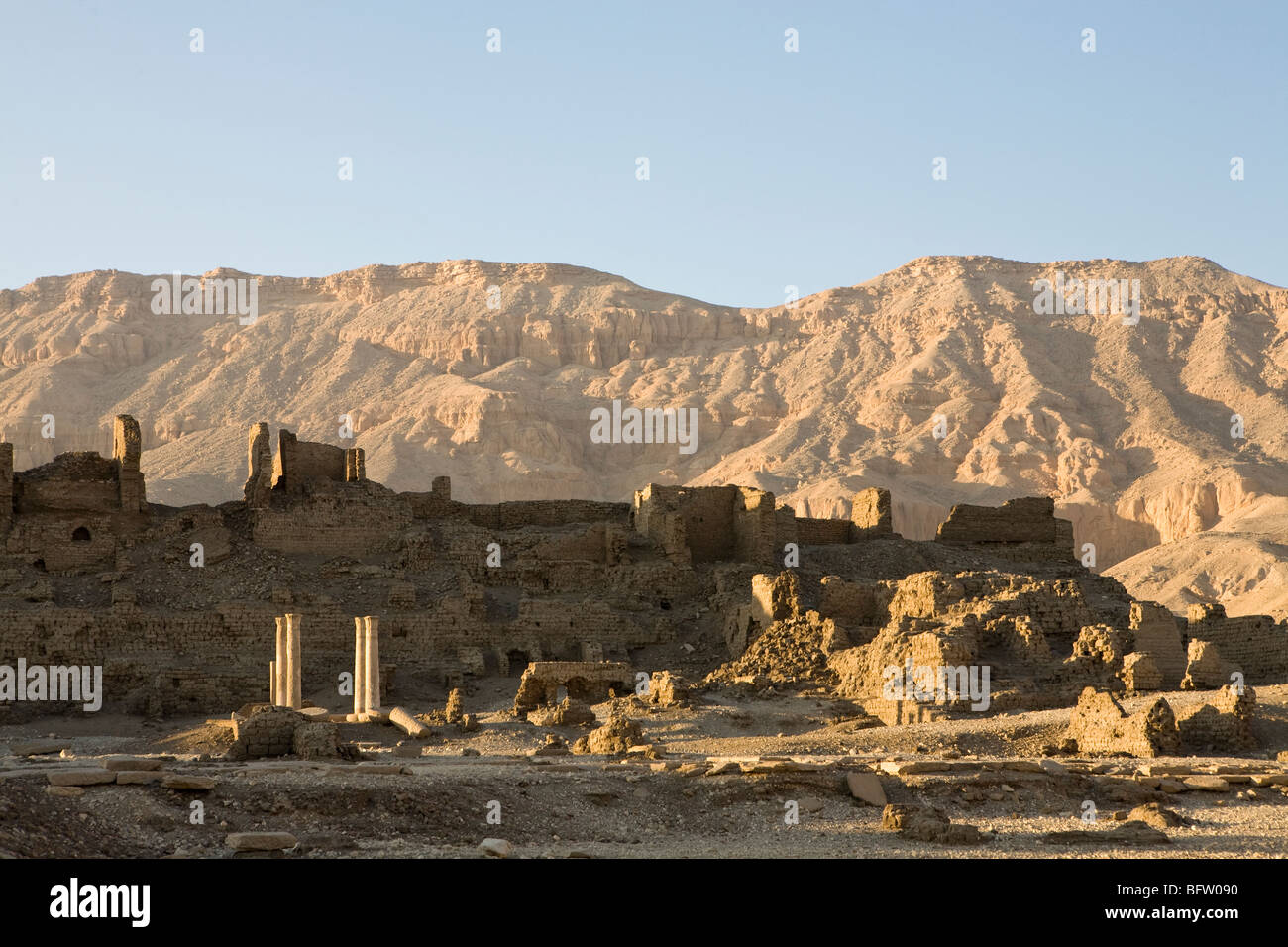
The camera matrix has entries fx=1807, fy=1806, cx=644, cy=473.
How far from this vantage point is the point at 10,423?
102250 mm

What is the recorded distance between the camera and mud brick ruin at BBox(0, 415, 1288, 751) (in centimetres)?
3216

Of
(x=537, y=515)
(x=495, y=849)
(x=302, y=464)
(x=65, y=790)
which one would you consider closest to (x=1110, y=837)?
(x=495, y=849)

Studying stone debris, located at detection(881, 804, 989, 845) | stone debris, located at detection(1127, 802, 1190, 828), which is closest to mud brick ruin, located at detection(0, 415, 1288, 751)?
stone debris, located at detection(1127, 802, 1190, 828)

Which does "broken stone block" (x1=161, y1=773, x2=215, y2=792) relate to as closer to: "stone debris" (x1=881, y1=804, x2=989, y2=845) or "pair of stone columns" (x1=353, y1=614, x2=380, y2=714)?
"stone debris" (x1=881, y1=804, x2=989, y2=845)

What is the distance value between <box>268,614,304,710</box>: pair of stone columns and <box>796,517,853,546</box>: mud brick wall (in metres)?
17.7

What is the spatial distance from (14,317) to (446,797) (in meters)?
115

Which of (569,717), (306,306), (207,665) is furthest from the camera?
(306,306)

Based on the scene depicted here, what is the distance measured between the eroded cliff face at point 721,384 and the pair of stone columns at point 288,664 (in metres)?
47.2

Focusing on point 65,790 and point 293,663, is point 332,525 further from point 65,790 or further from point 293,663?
point 65,790

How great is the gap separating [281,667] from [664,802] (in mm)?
15505
